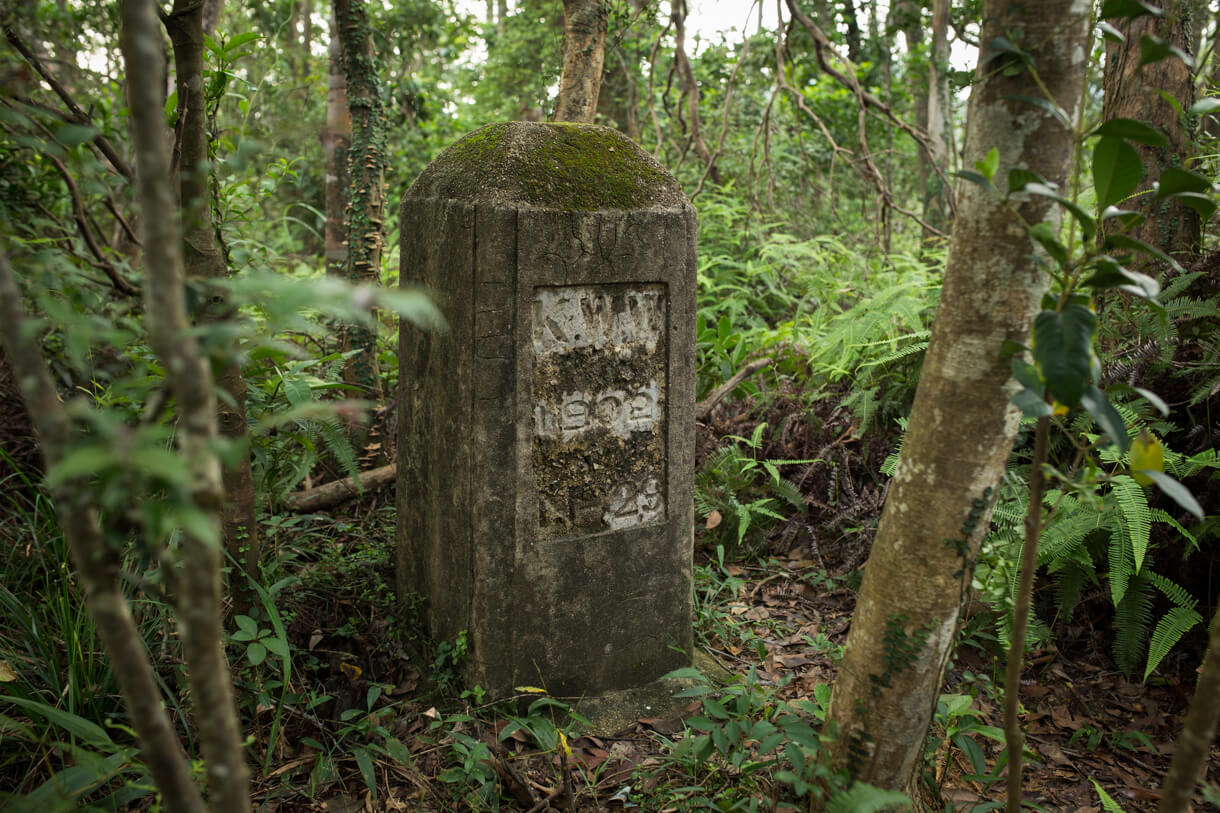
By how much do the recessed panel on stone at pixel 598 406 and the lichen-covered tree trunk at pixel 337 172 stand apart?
273 cm

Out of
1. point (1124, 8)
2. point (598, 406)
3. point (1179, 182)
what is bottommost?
point (598, 406)

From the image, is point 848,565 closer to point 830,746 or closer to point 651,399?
point 651,399

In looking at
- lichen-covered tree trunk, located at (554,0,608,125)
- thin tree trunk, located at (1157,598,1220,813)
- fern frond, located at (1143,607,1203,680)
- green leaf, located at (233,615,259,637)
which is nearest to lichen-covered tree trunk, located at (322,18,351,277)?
lichen-covered tree trunk, located at (554,0,608,125)

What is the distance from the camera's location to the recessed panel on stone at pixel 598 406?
2.64 metres

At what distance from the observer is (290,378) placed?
9.23 feet

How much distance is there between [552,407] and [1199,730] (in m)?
1.82

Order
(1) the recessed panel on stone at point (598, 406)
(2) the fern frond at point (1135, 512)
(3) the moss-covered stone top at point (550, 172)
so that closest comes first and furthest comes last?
(3) the moss-covered stone top at point (550, 172) < (1) the recessed panel on stone at point (598, 406) < (2) the fern frond at point (1135, 512)

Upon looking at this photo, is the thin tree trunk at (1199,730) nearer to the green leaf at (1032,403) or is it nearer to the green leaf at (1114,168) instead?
the green leaf at (1032,403)

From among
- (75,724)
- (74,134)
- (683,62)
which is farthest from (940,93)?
(75,724)

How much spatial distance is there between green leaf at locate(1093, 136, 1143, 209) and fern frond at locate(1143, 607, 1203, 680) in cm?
195

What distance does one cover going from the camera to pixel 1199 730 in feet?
4.69

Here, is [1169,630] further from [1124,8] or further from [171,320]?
[171,320]

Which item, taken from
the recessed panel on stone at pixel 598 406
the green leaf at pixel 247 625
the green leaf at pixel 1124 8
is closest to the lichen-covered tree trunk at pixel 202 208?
the green leaf at pixel 247 625

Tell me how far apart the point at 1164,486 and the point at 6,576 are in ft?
11.2
